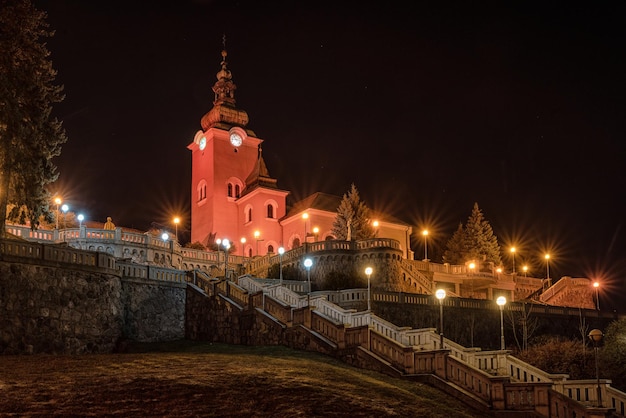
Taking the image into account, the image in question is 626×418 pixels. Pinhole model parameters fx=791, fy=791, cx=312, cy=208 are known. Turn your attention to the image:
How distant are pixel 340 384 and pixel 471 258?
56622 millimetres

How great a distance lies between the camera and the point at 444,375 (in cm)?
2559

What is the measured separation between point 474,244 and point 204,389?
6234cm

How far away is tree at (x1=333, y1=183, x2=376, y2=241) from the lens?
65.8 meters

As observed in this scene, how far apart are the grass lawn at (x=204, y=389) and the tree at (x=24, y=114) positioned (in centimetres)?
920

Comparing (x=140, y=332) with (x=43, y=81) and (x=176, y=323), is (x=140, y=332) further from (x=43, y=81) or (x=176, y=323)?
(x=43, y=81)

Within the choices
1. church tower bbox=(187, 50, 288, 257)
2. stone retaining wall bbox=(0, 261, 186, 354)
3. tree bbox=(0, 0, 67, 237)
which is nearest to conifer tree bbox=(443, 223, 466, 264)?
church tower bbox=(187, 50, 288, 257)

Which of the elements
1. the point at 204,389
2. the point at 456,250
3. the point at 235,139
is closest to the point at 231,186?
the point at 235,139

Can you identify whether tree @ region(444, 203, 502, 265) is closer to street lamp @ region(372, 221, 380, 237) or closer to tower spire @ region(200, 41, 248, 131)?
street lamp @ region(372, 221, 380, 237)

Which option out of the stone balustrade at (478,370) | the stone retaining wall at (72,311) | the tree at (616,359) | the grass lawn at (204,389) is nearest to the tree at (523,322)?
the tree at (616,359)

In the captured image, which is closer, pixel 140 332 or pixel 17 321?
pixel 17 321

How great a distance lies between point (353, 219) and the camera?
6638 cm

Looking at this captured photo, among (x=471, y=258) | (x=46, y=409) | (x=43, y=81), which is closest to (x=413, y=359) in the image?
(x=46, y=409)

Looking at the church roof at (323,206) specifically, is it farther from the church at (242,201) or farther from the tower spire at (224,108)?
the tower spire at (224,108)

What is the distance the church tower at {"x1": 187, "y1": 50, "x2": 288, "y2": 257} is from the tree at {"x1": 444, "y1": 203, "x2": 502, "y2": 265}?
18552 mm
